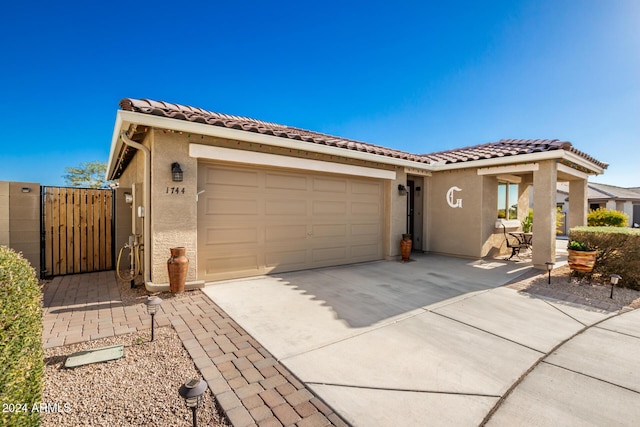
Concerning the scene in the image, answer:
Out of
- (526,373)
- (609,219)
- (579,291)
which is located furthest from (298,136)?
(609,219)

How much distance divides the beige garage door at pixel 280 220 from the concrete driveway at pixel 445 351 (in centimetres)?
83

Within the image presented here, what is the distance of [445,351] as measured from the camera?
3.36 m

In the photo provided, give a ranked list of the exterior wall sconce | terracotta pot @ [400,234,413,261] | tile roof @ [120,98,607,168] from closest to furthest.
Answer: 1. tile roof @ [120,98,607,168]
2. the exterior wall sconce
3. terracotta pot @ [400,234,413,261]

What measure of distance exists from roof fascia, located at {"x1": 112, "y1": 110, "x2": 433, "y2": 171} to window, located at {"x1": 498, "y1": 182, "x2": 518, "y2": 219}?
5.28 m

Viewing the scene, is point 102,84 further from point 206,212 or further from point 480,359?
point 480,359

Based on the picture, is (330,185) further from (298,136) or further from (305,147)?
(298,136)

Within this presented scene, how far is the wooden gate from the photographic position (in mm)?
6941

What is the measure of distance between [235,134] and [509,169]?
8.40 meters

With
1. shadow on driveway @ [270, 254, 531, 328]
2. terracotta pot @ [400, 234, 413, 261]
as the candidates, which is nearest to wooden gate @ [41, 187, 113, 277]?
shadow on driveway @ [270, 254, 531, 328]

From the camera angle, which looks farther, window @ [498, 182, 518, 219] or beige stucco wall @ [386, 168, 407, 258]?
window @ [498, 182, 518, 219]

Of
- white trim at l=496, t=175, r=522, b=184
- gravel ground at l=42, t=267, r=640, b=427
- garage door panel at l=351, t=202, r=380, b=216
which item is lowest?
gravel ground at l=42, t=267, r=640, b=427

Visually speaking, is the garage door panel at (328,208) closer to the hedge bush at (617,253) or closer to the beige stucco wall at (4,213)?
the hedge bush at (617,253)

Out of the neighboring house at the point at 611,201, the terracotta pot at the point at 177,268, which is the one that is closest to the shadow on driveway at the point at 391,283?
the terracotta pot at the point at 177,268

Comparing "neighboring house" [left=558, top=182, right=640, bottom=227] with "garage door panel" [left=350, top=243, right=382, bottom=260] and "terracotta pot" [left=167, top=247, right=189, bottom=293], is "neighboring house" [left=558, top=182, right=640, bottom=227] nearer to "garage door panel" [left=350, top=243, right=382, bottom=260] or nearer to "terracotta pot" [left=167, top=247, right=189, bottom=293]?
"garage door panel" [left=350, top=243, right=382, bottom=260]
